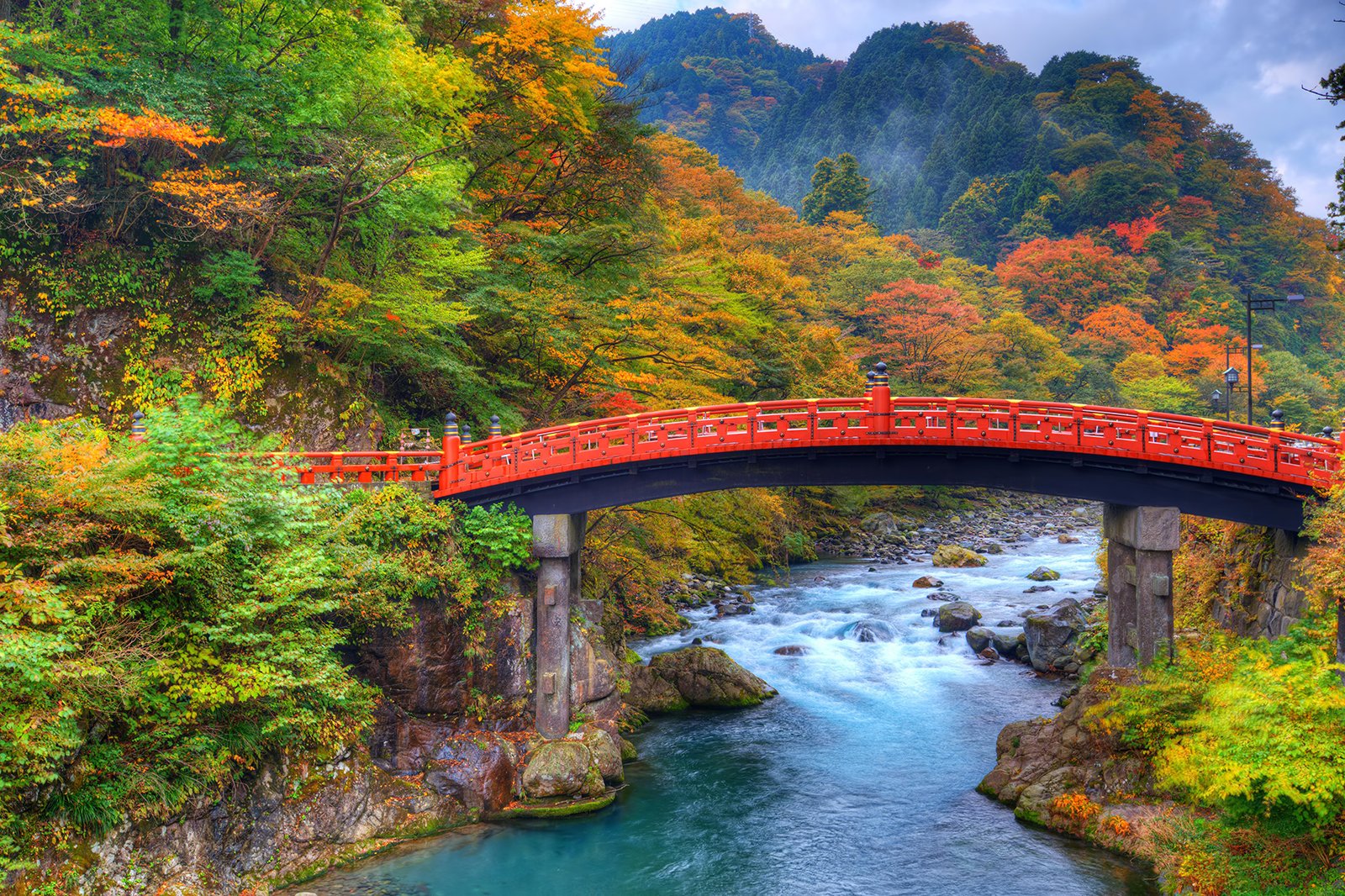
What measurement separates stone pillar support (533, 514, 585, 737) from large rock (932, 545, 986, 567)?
2458cm

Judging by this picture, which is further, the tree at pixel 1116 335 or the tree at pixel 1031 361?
the tree at pixel 1116 335

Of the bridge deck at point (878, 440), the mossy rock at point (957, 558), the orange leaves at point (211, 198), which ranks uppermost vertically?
the orange leaves at point (211, 198)

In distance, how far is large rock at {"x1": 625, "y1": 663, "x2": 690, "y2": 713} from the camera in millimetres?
23641

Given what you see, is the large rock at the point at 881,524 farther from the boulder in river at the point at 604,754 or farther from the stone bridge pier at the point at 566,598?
the boulder in river at the point at 604,754

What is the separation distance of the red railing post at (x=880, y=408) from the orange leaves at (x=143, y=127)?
14.7 metres

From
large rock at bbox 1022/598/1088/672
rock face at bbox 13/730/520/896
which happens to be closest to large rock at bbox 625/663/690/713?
rock face at bbox 13/730/520/896

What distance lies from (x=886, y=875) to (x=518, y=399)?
1596cm

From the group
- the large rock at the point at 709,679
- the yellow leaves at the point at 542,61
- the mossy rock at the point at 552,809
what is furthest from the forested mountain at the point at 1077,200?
the mossy rock at the point at 552,809

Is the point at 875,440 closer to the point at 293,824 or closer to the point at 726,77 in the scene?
the point at 293,824

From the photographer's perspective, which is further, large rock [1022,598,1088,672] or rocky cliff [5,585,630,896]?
large rock [1022,598,1088,672]

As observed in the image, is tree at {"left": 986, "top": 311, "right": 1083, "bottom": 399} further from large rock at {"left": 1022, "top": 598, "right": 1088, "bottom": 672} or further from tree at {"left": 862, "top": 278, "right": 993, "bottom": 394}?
large rock at {"left": 1022, "top": 598, "right": 1088, "bottom": 672}

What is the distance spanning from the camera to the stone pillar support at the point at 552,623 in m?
18.9

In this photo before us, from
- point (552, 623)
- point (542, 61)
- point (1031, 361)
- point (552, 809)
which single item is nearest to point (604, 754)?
point (552, 809)

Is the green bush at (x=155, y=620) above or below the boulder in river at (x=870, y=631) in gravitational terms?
above
